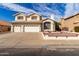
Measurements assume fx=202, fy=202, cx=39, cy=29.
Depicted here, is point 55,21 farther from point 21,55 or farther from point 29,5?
point 21,55

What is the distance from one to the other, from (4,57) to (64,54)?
8.64 ft

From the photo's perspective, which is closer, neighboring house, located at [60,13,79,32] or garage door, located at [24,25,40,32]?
neighboring house, located at [60,13,79,32]

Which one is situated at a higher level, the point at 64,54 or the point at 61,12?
the point at 61,12

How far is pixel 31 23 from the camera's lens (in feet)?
60.4

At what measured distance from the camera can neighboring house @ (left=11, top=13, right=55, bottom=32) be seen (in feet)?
55.5

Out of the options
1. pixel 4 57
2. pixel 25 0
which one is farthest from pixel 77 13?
pixel 4 57

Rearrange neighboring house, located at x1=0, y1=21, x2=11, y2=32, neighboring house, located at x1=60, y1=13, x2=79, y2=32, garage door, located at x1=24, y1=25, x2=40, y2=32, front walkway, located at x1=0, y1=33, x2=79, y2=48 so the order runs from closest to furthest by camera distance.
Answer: front walkway, located at x1=0, y1=33, x2=79, y2=48 < neighboring house, located at x1=60, y1=13, x2=79, y2=32 < neighboring house, located at x1=0, y1=21, x2=11, y2=32 < garage door, located at x1=24, y1=25, x2=40, y2=32

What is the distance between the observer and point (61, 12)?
1502cm

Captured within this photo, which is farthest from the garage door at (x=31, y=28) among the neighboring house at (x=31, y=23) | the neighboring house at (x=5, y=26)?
the neighboring house at (x=5, y=26)

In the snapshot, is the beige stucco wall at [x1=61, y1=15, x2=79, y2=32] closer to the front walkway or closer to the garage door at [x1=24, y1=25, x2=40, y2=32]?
the front walkway

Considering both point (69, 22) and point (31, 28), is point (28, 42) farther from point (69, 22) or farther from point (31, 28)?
point (31, 28)

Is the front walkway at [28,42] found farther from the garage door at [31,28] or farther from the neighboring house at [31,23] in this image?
the neighboring house at [31,23]

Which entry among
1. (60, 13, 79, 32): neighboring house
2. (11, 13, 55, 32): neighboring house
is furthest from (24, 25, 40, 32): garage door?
(60, 13, 79, 32): neighboring house

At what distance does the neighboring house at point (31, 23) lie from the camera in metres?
16.9
